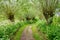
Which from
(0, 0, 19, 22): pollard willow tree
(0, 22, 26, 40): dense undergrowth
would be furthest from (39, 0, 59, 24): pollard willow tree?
(0, 0, 19, 22): pollard willow tree

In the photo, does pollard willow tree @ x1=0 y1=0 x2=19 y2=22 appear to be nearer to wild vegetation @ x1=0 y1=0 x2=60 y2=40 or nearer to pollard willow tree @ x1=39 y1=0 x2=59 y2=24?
wild vegetation @ x1=0 y1=0 x2=60 y2=40

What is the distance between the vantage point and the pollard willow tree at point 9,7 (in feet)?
86.2

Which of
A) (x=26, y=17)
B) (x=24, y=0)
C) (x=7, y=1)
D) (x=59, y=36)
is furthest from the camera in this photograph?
(x=26, y=17)

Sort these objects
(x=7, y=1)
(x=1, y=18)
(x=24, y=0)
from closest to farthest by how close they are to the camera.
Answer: (x=7, y=1) → (x=1, y=18) → (x=24, y=0)

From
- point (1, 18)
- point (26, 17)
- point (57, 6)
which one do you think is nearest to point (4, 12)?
point (1, 18)

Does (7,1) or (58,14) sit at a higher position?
(7,1)

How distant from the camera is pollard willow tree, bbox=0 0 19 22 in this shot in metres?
26.3

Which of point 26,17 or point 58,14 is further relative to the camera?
point 26,17

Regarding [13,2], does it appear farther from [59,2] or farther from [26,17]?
[26,17]

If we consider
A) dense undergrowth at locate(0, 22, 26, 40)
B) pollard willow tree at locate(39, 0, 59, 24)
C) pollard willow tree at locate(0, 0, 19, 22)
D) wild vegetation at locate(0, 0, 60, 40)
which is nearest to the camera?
dense undergrowth at locate(0, 22, 26, 40)

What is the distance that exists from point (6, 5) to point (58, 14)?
8147mm

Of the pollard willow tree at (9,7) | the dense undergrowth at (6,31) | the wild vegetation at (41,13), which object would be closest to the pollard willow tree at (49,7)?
the wild vegetation at (41,13)

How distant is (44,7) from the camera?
23578 mm

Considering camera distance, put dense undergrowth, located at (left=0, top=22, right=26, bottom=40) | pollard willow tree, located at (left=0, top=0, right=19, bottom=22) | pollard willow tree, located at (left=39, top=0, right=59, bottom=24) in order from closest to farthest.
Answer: dense undergrowth, located at (left=0, top=22, right=26, bottom=40)
pollard willow tree, located at (left=39, top=0, right=59, bottom=24)
pollard willow tree, located at (left=0, top=0, right=19, bottom=22)
